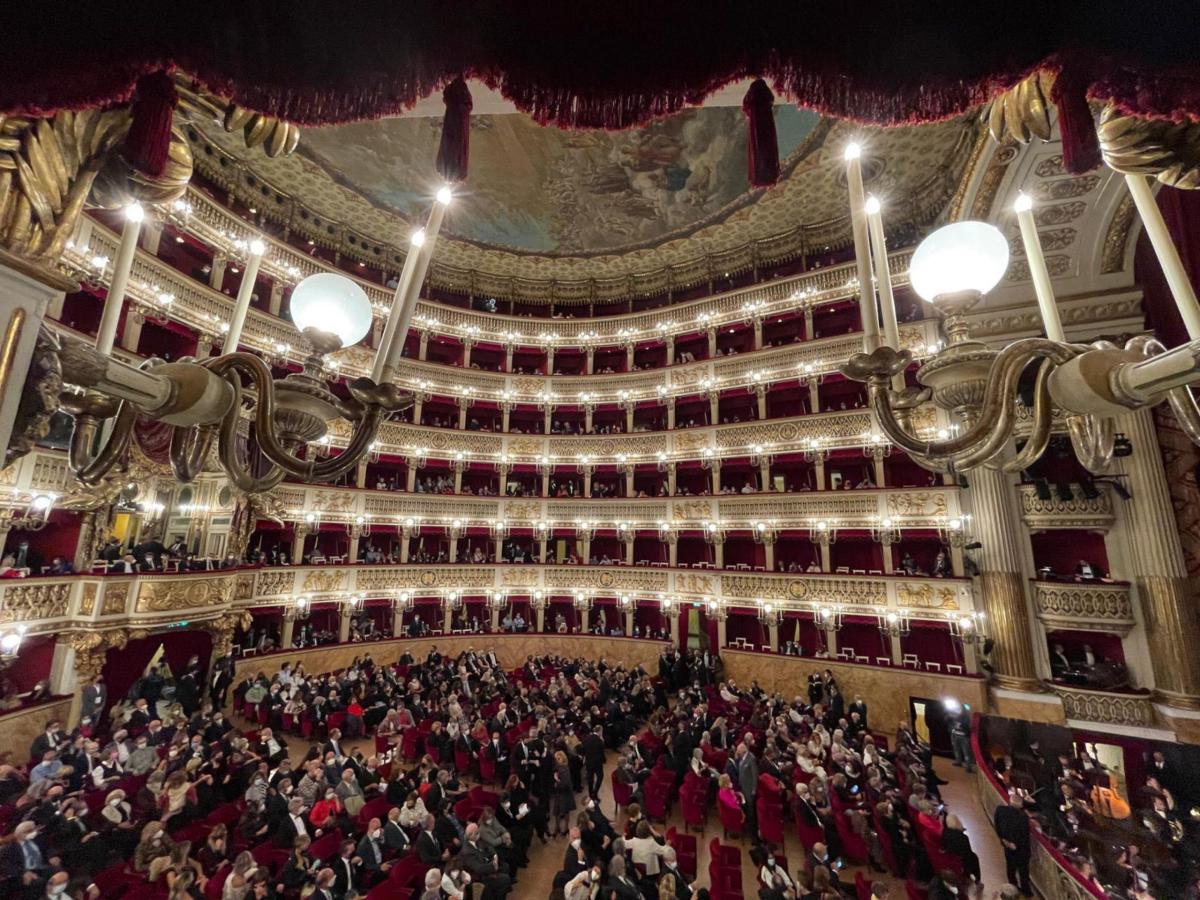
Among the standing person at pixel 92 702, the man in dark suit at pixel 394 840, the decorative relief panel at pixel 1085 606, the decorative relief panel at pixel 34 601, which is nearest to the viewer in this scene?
the man in dark suit at pixel 394 840

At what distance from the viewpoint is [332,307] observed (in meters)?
1.91

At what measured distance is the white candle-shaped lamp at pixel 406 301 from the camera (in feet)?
6.32

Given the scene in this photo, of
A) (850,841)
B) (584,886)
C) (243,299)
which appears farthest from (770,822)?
(243,299)

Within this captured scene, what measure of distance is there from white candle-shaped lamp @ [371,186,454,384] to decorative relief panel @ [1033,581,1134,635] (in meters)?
14.7

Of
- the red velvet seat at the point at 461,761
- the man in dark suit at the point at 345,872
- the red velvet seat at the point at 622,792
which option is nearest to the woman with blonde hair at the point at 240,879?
the man in dark suit at the point at 345,872

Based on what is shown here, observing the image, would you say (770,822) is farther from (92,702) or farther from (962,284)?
(92,702)

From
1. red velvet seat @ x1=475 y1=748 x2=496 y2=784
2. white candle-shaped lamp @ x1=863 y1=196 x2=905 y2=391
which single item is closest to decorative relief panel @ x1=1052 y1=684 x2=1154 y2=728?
red velvet seat @ x1=475 y1=748 x2=496 y2=784

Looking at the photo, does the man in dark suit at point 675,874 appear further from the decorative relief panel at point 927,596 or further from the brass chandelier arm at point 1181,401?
the decorative relief panel at point 927,596

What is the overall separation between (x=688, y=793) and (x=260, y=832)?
568cm

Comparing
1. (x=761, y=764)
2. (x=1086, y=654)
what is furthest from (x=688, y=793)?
(x=1086, y=654)

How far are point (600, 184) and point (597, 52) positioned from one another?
1618 centimetres

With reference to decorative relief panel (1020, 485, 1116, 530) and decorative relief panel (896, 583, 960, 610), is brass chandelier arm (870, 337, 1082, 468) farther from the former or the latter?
decorative relief panel (896, 583, 960, 610)

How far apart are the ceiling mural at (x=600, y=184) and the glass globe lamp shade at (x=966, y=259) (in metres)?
12.1

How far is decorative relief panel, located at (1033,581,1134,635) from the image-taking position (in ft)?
35.1
